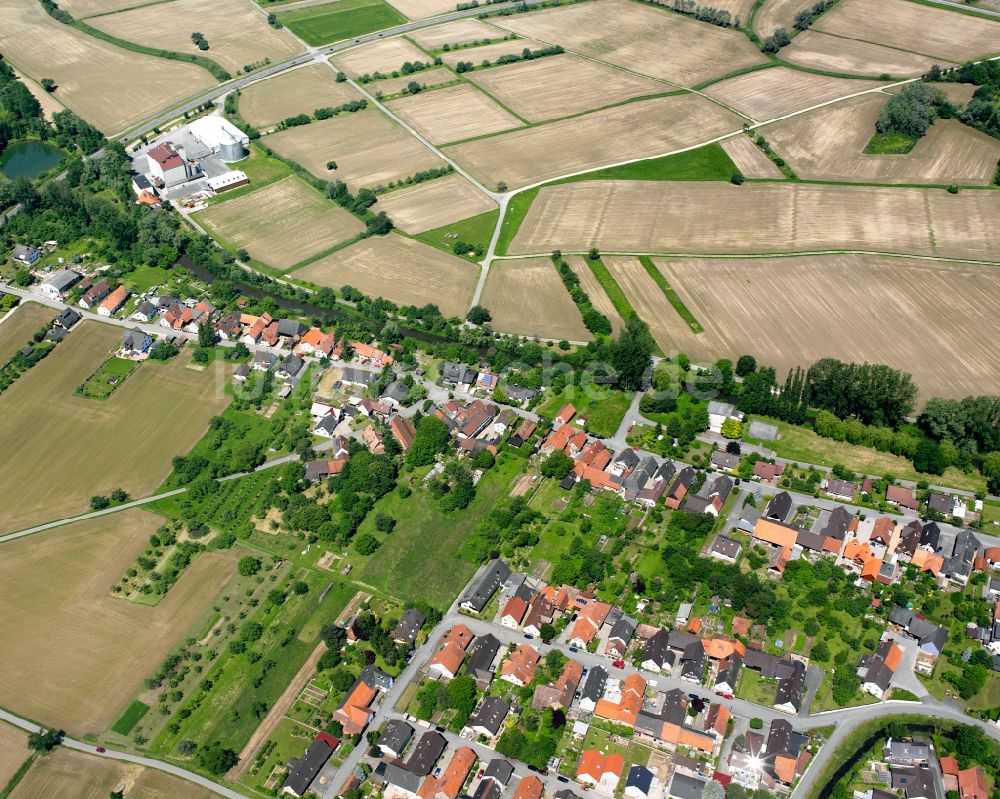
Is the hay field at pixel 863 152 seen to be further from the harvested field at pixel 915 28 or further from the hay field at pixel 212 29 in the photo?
the hay field at pixel 212 29

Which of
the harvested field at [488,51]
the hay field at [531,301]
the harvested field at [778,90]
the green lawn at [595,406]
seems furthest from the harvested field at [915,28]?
the green lawn at [595,406]

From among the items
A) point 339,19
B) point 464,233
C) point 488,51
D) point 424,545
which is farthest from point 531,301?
point 339,19

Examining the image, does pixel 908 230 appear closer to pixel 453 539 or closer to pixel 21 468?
pixel 453 539

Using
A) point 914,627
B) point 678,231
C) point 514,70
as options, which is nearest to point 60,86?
point 514,70

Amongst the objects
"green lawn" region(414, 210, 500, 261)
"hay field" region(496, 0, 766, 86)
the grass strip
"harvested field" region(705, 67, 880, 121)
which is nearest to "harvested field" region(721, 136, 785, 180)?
"harvested field" region(705, 67, 880, 121)

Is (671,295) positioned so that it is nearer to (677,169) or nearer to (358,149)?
(677,169)

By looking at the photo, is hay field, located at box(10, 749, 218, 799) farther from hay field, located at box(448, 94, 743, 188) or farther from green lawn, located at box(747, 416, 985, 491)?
hay field, located at box(448, 94, 743, 188)
